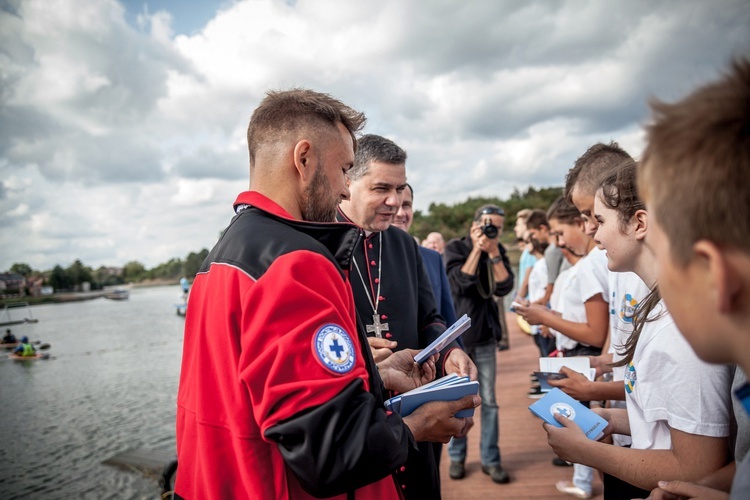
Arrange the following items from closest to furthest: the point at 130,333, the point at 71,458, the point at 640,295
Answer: the point at 640,295, the point at 71,458, the point at 130,333

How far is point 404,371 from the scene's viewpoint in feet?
6.49

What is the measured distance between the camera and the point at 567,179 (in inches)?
110

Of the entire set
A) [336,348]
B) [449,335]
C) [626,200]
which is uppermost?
[626,200]

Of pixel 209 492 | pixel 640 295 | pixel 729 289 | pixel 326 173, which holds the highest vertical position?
pixel 326 173

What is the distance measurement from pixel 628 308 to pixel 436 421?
130 centimetres

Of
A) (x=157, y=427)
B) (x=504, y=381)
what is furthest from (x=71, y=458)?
(x=504, y=381)

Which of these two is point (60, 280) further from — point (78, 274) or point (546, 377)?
point (546, 377)

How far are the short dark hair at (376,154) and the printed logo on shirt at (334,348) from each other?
1702 mm

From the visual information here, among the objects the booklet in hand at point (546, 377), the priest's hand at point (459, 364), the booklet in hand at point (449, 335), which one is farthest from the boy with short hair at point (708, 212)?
the booklet in hand at point (546, 377)

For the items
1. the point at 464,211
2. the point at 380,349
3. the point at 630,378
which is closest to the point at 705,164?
the point at 630,378

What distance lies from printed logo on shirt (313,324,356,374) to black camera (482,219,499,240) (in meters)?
3.25

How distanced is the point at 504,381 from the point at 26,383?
101 ft

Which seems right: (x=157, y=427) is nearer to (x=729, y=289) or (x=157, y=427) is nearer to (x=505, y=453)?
(x=505, y=453)

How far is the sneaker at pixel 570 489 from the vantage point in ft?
11.5
